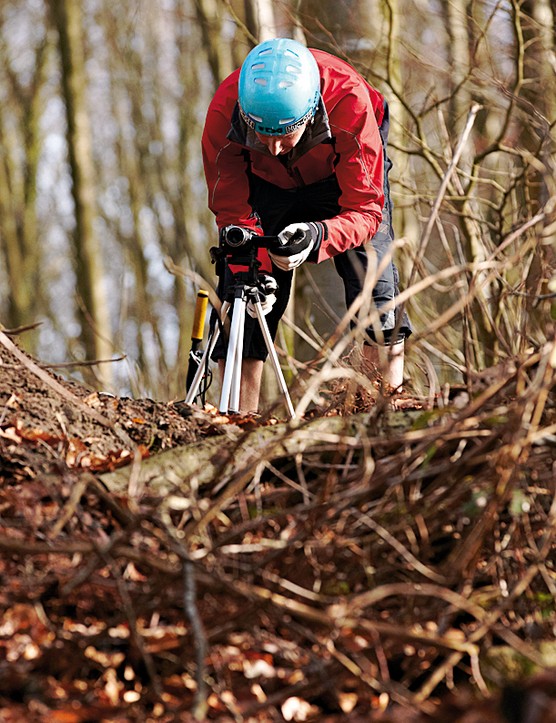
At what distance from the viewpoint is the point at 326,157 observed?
485 cm

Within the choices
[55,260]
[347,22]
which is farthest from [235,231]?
[55,260]

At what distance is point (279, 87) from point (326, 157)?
0.72m

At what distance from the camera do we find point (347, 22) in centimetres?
673

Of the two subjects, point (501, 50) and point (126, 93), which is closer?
point (501, 50)

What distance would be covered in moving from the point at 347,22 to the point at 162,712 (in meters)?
5.75

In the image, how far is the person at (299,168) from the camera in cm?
428

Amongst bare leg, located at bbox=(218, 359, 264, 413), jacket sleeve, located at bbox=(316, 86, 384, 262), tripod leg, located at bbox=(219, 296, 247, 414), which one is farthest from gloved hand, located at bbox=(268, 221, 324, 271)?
bare leg, located at bbox=(218, 359, 264, 413)

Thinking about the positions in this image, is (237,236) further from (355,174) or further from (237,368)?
(355,174)

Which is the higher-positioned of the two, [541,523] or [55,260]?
[541,523]

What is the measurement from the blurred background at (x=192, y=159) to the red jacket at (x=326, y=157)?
0.42 m

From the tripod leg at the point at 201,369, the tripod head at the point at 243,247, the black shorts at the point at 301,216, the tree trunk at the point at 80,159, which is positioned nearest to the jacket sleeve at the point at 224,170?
the black shorts at the point at 301,216

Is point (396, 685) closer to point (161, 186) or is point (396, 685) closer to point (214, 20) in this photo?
point (214, 20)

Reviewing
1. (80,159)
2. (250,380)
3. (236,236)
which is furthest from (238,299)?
(80,159)

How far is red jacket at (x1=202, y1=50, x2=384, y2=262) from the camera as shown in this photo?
4.56 m
